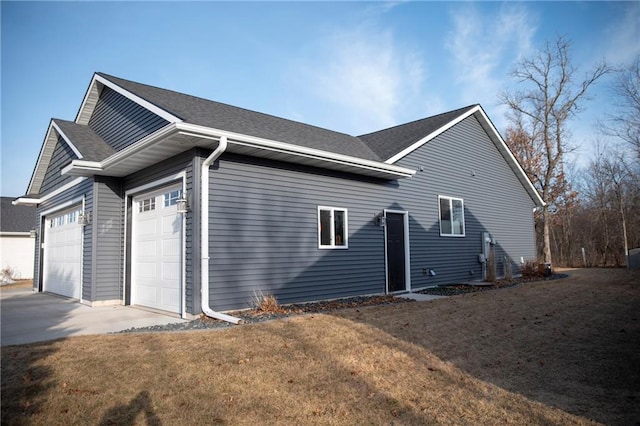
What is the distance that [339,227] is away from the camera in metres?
9.98

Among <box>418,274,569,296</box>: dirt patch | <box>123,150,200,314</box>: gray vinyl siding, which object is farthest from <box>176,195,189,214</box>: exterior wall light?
<box>418,274,569,296</box>: dirt patch

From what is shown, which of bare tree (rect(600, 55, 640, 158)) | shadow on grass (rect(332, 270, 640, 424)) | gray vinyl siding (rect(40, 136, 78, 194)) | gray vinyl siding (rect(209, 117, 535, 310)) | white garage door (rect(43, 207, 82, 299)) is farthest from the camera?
bare tree (rect(600, 55, 640, 158))

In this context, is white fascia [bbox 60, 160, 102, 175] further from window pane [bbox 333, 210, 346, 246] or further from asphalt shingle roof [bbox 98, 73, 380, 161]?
window pane [bbox 333, 210, 346, 246]

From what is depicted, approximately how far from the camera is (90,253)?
385 inches

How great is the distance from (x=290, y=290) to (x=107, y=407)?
538cm

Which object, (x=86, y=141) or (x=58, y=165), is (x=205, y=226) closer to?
(x=86, y=141)

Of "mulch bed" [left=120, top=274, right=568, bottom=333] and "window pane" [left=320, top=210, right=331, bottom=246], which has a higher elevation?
"window pane" [left=320, top=210, right=331, bottom=246]

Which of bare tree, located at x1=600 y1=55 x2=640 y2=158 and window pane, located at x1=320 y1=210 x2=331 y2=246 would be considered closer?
window pane, located at x1=320 y1=210 x2=331 y2=246

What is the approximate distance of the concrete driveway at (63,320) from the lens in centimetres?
625

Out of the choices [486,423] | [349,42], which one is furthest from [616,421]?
[349,42]

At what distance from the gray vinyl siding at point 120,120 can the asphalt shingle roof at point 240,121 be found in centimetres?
34

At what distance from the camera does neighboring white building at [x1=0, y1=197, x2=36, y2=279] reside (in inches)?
832

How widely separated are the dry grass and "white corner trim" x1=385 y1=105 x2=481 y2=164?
5485 mm

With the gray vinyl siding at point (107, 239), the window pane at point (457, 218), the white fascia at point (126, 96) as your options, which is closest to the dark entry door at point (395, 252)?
the window pane at point (457, 218)
